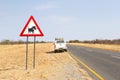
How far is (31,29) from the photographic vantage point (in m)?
15.2

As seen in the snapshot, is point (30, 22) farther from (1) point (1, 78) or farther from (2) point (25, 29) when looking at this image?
(1) point (1, 78)

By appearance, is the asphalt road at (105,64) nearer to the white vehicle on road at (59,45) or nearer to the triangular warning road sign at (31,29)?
the triangular warning road sign at (31,29)

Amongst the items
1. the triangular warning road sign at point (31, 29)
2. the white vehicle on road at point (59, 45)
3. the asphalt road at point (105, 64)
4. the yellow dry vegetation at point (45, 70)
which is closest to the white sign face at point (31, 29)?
the triangular warning road sign at point (31, 29)

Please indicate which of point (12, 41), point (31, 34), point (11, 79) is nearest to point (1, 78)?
point (11, 79)

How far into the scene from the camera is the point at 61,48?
3984 cm

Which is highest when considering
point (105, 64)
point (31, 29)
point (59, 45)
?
point (31, 29)

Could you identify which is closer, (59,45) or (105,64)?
(105,64)

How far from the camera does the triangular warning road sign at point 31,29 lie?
15.0 meters

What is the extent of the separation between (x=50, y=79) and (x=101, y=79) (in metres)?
2.12

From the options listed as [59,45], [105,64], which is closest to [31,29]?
[105,64]

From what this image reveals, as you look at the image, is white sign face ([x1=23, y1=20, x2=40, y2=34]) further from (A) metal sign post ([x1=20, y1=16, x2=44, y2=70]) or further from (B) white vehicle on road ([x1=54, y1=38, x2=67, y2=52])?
(B) white vehicle on road ([x1=54, y1=38, x2=67, y2=52])

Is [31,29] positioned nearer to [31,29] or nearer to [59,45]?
[31,29]

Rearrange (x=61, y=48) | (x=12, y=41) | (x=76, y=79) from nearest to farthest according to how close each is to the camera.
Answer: (x=76, y=79), (x=61, y=48), (x=12, y=41)

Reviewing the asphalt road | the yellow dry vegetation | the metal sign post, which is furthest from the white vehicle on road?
the metal sign post
